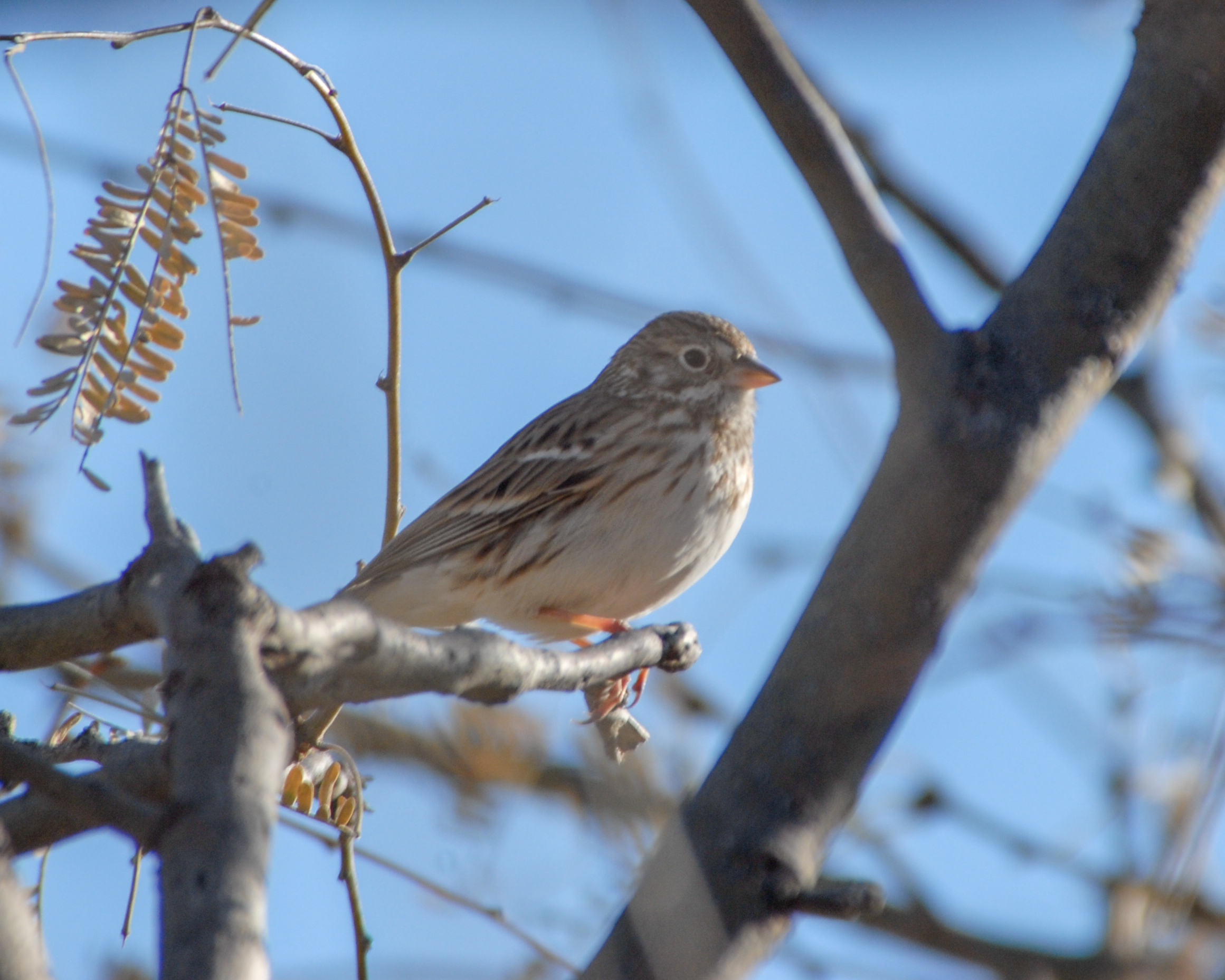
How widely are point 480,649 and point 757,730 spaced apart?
0.76 m

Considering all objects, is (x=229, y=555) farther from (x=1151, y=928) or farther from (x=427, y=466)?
(x=427, y=466)

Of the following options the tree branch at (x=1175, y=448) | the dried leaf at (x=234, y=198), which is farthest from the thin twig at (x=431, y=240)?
the tree branch at (x=1175, y=448)

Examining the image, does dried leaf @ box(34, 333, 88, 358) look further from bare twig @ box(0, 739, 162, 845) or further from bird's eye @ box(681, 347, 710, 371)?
bird's eye @ box(681, 347, 710, 371)

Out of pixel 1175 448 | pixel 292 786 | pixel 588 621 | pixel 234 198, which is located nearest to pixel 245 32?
pixel 234 198

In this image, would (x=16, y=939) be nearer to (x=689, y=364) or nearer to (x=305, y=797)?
(x=305, y=797)

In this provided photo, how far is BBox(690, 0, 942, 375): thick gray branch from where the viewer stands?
3.36 metres

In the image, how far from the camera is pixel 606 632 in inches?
236

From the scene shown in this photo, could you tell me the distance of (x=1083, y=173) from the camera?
3.52 metres

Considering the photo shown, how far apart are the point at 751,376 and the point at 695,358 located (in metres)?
0.40

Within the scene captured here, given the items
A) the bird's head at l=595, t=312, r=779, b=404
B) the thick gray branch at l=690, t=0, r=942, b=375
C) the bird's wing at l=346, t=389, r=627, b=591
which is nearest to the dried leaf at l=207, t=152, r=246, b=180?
the thick gray branch at l=690, t=0, r=942, b=375

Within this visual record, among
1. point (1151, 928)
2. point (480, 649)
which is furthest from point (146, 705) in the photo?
point (1151, 928)

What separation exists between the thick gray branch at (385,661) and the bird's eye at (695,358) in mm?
4076

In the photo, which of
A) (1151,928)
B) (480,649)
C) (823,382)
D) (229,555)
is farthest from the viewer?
(823,382)

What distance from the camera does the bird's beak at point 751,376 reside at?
665cm
